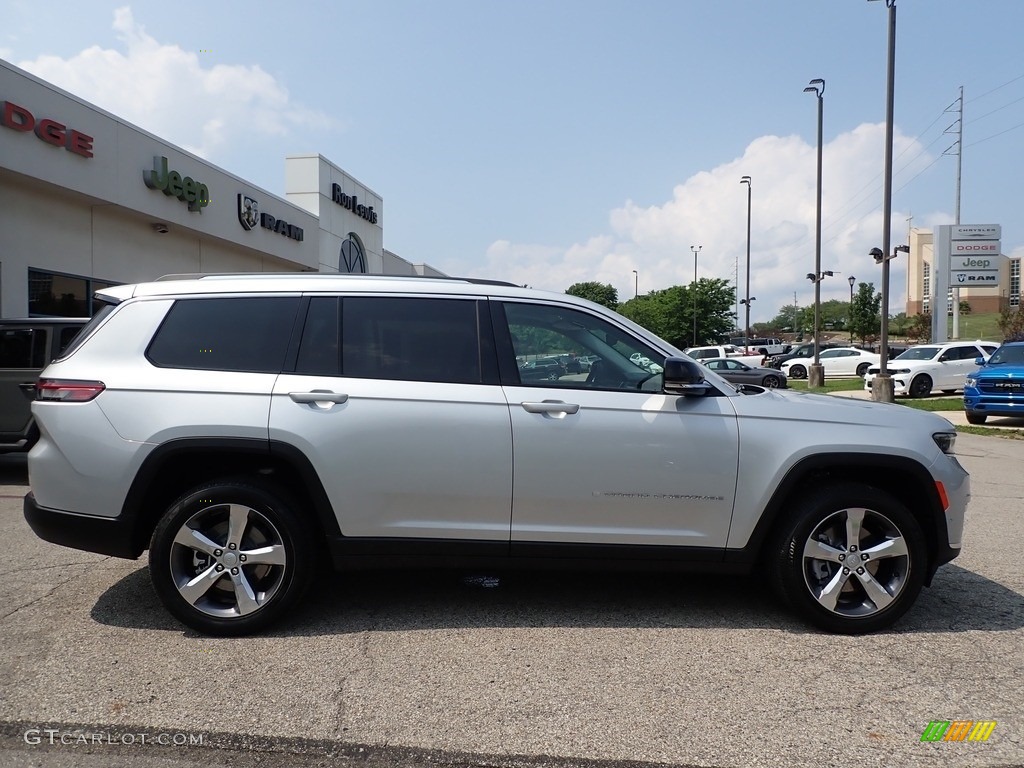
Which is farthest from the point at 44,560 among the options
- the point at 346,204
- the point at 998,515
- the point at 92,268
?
the point at 346,204

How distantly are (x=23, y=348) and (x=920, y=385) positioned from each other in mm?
24156

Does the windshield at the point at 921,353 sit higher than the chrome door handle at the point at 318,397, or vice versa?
the windshield at the point at 921,353

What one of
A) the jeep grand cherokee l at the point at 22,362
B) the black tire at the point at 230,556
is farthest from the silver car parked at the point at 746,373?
the black tire at the point at 230,556

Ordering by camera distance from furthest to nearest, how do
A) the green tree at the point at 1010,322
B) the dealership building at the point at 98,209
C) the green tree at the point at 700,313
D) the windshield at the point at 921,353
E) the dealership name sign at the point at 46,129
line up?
1. the green tree at the point at 700,313
2. the green tree at the point at 1010,322
3. the windshield at the point at 921,353
4. the dealership building at the point at 98,209
5. the dealership name sign at the point at 46,129

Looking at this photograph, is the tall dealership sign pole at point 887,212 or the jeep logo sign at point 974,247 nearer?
the tall dealership sign pole at point 887,212

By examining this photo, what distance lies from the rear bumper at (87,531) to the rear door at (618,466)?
6.74ft

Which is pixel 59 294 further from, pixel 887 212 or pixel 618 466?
pixel 887 212

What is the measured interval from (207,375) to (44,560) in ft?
8.22

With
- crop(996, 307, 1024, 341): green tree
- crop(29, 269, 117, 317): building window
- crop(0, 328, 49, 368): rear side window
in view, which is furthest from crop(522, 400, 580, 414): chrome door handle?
crop(996, 307, 1024, 341): green tree

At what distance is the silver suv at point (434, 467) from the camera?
388 centimetres

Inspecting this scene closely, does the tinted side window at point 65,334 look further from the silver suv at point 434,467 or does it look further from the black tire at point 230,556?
the black tire at point 230,556

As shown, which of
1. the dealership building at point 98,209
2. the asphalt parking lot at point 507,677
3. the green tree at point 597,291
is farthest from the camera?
the green tree at point 597,291

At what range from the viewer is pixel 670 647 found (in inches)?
149

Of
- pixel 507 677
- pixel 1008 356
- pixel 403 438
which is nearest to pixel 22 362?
pixel 403 438
